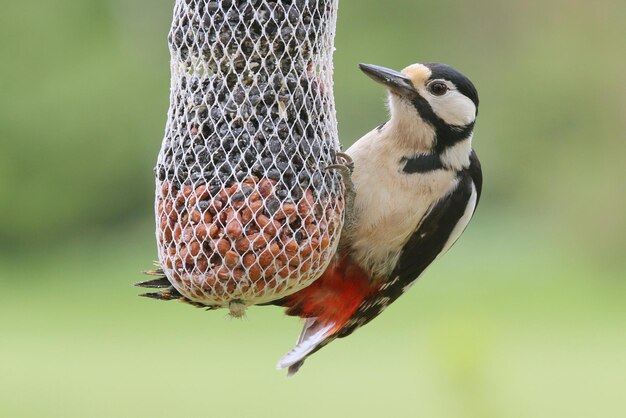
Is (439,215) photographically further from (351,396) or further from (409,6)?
(409,6)

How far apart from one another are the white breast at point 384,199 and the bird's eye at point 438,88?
21cm

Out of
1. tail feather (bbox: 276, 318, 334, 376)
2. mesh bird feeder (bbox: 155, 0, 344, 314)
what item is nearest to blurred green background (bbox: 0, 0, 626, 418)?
tail feather (bbox: 276, 318, 334, 376)

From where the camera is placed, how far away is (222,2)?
10.3 feet

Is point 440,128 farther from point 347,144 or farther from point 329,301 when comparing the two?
point 347,144

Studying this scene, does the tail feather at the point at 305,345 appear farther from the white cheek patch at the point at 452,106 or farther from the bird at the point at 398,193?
the white cheek patch at the point at 452,106

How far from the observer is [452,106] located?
367cm

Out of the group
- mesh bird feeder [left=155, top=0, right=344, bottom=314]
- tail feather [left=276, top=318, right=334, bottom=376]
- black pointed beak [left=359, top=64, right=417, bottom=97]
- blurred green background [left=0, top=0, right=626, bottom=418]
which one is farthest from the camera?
blurred green background [left=0, top=0, right=626, bottom=418]

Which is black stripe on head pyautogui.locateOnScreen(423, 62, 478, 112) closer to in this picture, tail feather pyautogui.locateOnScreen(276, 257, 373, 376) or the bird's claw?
the bird's claw

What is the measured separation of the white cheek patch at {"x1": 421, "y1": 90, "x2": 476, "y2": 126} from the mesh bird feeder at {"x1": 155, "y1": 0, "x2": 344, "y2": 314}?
0.53 m

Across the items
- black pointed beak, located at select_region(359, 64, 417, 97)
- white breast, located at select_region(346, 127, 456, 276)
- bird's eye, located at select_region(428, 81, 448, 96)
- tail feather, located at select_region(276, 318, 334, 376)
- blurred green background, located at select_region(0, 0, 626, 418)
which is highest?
black pointed beak, located at select_region(359, 64, 417, 97)

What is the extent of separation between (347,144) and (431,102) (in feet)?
21.3

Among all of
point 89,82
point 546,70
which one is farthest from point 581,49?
point 89,82

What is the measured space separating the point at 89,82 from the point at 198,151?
29.4 ft

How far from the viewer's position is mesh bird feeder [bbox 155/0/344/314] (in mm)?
3092
